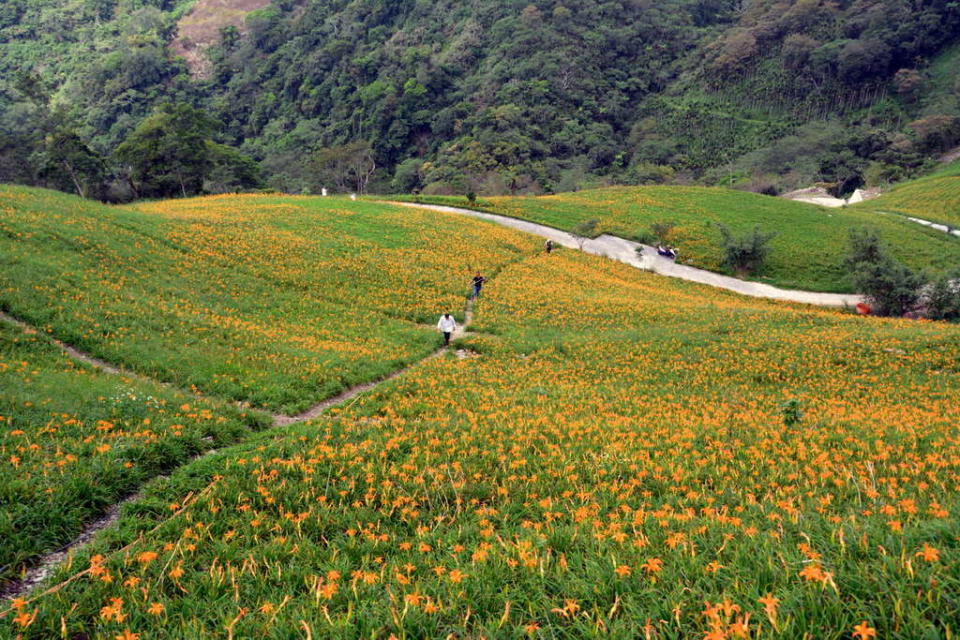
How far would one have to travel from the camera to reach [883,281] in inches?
1141

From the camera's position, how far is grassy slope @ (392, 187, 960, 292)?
122 feet

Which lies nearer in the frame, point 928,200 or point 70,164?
point 70,164

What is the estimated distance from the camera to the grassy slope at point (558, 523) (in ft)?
A: 10.2

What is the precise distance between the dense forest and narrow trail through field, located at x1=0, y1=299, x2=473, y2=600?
202 feet

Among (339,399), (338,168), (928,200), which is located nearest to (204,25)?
(338,168)

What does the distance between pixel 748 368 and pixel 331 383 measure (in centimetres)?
1202

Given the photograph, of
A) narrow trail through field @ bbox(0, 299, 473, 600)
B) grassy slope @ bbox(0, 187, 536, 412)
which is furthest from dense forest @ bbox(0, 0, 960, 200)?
narrow trail through field @ bbox(0, 299, 473, 600)

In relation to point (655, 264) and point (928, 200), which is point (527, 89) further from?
point (655, 264)

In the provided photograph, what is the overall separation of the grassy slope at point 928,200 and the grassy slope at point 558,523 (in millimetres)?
57283

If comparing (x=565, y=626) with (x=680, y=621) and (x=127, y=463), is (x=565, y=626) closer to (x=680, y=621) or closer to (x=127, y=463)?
(x=680, y=621)

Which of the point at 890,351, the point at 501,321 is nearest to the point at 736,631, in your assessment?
the point at 890,351

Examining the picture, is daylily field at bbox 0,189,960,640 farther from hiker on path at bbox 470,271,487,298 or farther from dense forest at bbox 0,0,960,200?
dense forest at bbox 0,0,960,200

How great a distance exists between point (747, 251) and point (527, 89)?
3950 inches

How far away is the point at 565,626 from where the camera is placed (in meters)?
3.16
